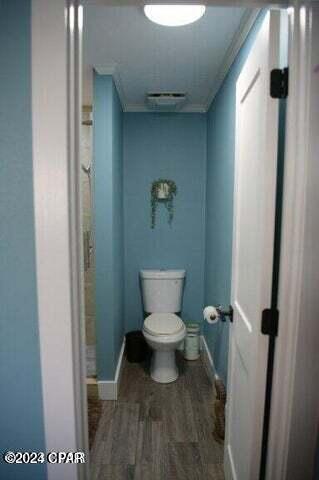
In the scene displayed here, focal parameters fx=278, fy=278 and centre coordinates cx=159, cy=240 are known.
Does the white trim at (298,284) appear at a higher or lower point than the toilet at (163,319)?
higher

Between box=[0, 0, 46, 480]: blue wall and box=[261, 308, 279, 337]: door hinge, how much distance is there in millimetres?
724

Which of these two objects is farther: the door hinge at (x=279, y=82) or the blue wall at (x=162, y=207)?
the blue wall at (x=162, y=207)

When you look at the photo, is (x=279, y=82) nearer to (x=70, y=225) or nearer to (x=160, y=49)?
(x=70, y=225)

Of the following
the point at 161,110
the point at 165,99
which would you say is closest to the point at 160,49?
the point at 165,99

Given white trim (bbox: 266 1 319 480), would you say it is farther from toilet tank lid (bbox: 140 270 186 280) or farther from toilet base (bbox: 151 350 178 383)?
toilet tank lid (bbox: 140 270 186 280)

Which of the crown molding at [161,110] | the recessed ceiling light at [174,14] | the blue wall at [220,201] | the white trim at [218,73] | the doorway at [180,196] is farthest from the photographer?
the crown molding at [161,110]

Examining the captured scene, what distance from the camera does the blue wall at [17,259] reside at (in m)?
0.75

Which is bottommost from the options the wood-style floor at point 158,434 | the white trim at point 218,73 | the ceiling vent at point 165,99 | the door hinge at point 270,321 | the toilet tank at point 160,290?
the wood-style floor at point 158,434

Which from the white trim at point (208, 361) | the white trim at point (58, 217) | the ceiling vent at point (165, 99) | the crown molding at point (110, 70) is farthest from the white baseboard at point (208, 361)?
Result: the crown molding at point (110, 70)

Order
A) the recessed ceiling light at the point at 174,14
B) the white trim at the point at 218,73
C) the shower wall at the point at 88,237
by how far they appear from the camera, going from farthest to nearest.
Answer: the shower wall at the point at 88,237
the white trim at the point at 218,73
the recessed ceiling light at the point at 174,14

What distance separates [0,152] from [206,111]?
2.34 m

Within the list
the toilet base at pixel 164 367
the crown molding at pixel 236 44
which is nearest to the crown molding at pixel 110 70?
the crown molding at pixel 236 44

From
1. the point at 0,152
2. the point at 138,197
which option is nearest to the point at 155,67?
the point at 138,197

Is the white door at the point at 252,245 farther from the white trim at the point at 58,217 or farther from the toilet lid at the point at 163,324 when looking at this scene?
the toilet lid at the point at 163,324
